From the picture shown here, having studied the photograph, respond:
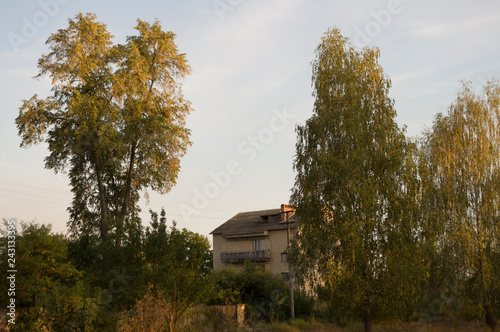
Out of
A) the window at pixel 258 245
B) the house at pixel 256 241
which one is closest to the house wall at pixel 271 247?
the house at pixel 256 241

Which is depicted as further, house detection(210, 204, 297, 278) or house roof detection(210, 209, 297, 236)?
house roof detection(210, 209, 297, 236)

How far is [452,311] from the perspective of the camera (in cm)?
2969

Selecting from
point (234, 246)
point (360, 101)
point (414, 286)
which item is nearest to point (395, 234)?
point (414, 286)

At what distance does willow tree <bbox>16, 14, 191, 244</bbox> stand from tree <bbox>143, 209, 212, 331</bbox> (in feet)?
38.8

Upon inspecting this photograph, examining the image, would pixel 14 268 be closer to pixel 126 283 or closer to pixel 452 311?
pixel 126 283

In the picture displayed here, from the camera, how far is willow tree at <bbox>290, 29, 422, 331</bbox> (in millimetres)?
21109

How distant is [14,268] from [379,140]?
1604 centimetres

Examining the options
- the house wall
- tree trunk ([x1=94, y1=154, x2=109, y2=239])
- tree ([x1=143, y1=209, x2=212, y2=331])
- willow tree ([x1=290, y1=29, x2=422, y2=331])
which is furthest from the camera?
the house wall

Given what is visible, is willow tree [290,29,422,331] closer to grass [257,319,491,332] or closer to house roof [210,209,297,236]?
grass [257,319,491,332]

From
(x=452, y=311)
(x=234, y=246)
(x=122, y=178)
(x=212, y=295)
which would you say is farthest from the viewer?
(x=234, y=246)

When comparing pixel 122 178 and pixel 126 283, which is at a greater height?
pixel 122 178

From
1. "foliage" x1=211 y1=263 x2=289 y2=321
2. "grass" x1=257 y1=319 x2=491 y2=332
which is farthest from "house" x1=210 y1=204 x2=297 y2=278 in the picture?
"grass" x1=257 y1=319 x2=491 y2=332

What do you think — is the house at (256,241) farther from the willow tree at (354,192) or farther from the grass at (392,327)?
the willow tree at (354,192)
